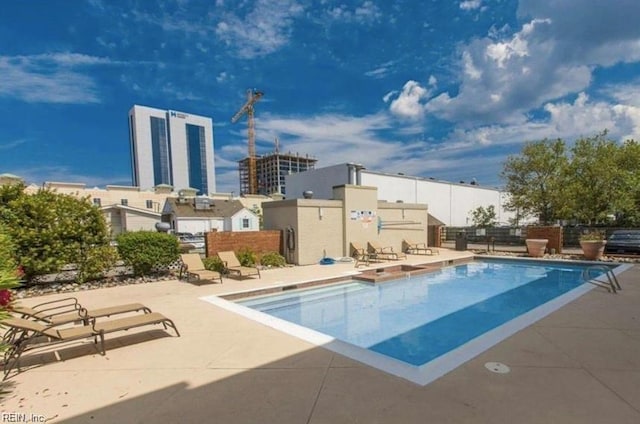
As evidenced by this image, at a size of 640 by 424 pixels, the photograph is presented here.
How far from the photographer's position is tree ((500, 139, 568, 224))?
20.2 metres

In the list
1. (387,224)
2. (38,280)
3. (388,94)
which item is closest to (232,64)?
(388,94)

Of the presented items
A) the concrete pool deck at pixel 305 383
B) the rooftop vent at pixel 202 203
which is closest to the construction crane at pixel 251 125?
the rooftop vent at pixel 202 203

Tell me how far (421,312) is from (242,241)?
6.96 m

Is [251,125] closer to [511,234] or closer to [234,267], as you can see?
[511,234]

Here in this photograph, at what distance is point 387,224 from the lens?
51.7 feet

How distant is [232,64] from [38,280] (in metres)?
12.5

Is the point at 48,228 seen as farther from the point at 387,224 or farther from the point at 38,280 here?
the point at 387,224

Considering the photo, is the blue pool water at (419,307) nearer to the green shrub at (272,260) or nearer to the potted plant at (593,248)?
the potted plant at (593,248)

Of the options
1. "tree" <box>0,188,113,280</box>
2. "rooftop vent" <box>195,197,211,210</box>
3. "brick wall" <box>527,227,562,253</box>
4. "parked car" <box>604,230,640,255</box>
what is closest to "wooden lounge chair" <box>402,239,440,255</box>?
"brick wall" <box>527,227,562,253</box>

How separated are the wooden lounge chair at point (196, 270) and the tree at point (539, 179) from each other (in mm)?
21298

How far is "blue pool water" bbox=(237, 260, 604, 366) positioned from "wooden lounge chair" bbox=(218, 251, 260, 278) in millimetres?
1678

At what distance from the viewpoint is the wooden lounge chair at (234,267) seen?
940cm

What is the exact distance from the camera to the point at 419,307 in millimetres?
7508

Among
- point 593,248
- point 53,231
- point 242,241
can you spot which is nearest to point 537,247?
point 593,248
